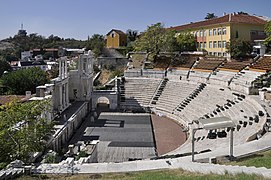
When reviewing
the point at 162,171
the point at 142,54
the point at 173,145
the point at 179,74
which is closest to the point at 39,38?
the point at 142,54

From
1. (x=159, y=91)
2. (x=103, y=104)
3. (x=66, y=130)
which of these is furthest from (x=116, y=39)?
(x=66, y=130)

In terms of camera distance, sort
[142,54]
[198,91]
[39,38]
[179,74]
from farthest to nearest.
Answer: [39,38] < [142,54] < [179,74] < [198,91]

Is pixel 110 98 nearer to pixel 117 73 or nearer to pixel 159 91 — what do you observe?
pixel 159 91

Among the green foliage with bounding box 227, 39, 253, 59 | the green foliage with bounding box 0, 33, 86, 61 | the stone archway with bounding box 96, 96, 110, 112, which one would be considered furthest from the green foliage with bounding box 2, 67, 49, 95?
the green foliage with bounding box 0, 33, 86, 61

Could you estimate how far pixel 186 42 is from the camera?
171 feet

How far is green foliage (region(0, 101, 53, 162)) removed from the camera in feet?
48.1

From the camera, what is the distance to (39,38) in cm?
14912

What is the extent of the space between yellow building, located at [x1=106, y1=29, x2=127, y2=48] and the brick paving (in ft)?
113

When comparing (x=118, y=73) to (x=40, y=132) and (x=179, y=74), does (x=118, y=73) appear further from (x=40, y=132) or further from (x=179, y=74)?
(x=40, y=132)

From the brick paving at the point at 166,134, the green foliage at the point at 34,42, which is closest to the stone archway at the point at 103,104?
the brick paving at the point at 166,134

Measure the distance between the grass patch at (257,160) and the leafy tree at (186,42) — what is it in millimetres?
37946

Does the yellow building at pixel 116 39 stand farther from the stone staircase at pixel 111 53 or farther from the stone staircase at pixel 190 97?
the stone staircase at pixel 190 97

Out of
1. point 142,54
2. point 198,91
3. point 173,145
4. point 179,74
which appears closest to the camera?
point 173,145

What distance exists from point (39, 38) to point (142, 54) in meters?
108
